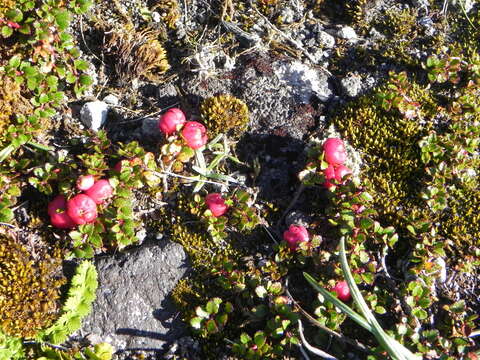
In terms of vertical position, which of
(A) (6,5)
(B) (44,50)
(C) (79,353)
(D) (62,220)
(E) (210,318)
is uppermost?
(A) (6,5)

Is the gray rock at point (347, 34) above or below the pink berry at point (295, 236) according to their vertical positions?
above

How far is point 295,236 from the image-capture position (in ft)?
12.1

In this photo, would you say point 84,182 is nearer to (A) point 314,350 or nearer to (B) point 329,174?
(B) point 329,174

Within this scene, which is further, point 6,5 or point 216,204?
point 6,5

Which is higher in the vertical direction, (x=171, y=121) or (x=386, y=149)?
(x=386, y=149)

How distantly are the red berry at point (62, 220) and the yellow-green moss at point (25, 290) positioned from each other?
0.88 ft

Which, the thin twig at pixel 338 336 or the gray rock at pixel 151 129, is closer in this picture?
the thin twig at pixel 338 336

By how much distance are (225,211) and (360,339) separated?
4.63 feet

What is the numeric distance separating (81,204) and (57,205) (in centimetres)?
25

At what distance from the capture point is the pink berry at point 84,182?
142 inches

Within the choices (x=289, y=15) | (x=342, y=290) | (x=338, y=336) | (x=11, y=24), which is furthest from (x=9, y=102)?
→ (x=338, y=336)

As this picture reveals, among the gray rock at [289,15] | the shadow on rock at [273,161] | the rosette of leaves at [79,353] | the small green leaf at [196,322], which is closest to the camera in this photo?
the rosette of leaves at [79,353]

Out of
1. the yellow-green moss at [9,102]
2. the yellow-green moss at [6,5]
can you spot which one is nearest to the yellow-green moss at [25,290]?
the yellow-green moss at [9,102]

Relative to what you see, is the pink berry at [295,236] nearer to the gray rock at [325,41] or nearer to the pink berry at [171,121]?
the pink berry at [171,121]
